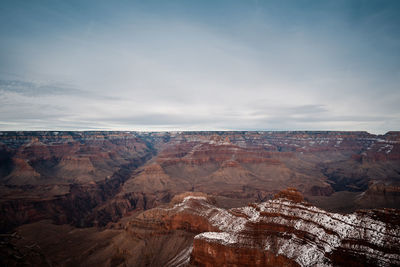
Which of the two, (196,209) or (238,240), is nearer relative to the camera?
(238,240)

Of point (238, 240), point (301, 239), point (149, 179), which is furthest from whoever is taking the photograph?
point (149, 179)

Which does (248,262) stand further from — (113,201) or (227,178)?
(227,178)

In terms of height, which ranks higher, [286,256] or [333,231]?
[333,231]

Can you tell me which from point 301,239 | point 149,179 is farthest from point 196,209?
point 149,179

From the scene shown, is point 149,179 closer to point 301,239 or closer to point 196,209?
point 196,209

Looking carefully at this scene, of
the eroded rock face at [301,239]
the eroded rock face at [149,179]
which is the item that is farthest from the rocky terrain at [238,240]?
the eroded rock face at [149,179]

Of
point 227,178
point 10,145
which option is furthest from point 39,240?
point 10,145

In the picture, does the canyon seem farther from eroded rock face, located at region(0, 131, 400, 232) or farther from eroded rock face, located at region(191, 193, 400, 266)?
eroded rock face, located at region(0, 131, 400, 232)

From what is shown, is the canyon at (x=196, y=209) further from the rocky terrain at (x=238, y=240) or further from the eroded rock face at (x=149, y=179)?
the eroded rock face at (x=149, y=179)
